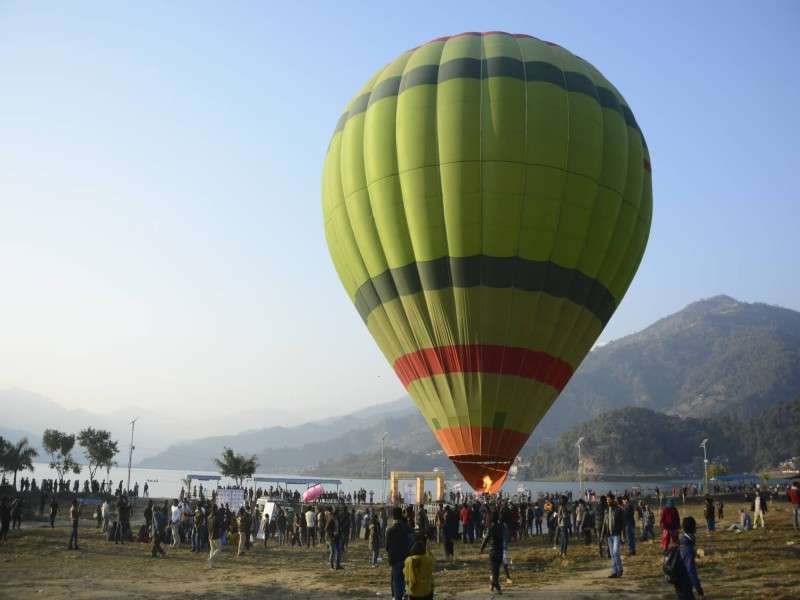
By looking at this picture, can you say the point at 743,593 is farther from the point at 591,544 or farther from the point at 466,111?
the point at 466,111

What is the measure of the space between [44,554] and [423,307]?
1314 cm

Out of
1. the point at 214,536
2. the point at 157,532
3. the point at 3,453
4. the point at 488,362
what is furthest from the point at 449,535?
the point at 3,453

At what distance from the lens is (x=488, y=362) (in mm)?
20484

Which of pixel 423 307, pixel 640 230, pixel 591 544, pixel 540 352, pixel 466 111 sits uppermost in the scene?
pixel 466 111

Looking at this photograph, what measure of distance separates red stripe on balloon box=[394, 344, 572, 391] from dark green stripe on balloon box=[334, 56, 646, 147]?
8.24 metres

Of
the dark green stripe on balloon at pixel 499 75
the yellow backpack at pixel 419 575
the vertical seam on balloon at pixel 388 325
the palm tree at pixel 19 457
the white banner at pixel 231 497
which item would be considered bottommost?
the white banner at pixel 231 497

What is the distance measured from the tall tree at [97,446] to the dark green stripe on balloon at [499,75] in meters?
55.1

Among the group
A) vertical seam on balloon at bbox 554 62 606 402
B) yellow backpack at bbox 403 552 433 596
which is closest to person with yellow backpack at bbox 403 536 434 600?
yellow backpack at bbox 403 552 433 596

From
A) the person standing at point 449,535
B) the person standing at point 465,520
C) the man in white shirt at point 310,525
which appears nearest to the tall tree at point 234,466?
the man in white shirt at point 310,525

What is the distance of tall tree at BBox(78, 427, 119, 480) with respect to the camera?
6693 cm

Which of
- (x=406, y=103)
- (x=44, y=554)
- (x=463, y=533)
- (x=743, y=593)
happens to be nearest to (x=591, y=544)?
(x=463, y=533)

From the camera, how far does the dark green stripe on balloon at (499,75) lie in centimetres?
2198

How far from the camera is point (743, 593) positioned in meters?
12.5

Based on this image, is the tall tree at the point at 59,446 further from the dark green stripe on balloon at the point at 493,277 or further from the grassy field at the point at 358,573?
→ the dark green stripe on balloon at the point at 493,277
